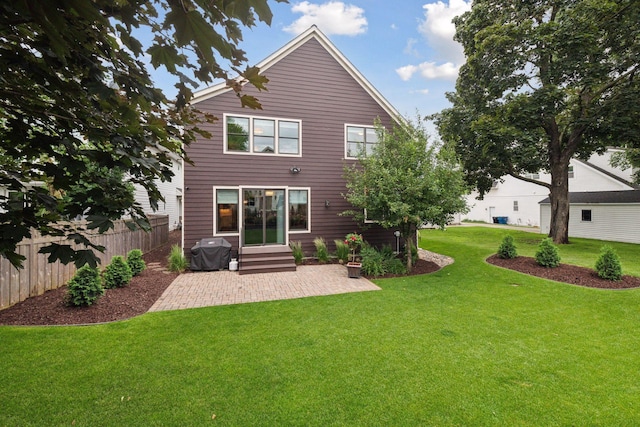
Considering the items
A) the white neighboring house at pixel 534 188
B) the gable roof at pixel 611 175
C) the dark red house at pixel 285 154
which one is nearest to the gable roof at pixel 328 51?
the dark red house at pixel 285 154

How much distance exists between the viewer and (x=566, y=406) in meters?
3.10

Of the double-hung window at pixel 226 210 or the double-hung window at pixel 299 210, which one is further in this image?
the double-hung window at pixel 299 210

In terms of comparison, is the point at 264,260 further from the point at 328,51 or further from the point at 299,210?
the point at 328,51

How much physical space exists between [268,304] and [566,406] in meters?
4.90

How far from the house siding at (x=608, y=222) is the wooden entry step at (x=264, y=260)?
1974 centimetres

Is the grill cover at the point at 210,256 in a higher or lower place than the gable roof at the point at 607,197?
lower

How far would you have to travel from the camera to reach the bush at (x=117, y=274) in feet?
22.1

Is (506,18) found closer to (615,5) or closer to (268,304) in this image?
(615,5)

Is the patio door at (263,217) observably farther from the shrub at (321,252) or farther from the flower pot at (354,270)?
the flower pot at (354,270)

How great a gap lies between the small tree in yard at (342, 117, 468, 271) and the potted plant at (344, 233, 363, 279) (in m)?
1.01

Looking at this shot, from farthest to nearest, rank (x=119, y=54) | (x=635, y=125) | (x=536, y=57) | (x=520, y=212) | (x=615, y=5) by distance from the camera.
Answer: (x=520, y=212)
(x=536, y=57)
(x=635, y=125)
(x=615, y=5)
(x=119, y=54)

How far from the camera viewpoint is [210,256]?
9.38 meters

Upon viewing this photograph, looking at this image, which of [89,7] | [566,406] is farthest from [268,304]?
[89,7]

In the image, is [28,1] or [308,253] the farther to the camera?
[308,253]
